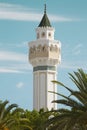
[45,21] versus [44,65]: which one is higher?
[45,21]

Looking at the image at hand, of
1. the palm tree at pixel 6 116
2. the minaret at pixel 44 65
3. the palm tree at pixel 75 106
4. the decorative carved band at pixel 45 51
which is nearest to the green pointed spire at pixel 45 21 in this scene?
the minaret at pixel 44 65

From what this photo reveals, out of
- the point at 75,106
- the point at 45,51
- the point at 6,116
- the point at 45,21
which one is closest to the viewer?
the point at 75,106

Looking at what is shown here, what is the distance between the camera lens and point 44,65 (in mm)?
114625

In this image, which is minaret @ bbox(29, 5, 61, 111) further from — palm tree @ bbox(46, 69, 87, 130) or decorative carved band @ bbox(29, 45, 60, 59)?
palm tree @ bbox(46, 69, 87, 130)

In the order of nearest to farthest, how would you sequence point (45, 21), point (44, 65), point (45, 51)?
point (44, 65)
point (45, 51)
point (45, 21)

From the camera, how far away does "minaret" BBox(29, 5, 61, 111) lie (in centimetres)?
11462

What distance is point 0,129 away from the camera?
57.0 m

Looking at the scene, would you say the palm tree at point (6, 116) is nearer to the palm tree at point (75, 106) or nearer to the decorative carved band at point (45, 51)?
the palm tree at point (75, 106)

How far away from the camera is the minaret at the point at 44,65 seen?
115m

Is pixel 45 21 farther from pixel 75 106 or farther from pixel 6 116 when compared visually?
pixel 75 106

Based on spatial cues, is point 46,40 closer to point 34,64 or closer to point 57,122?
point 34,64

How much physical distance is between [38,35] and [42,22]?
2.90m

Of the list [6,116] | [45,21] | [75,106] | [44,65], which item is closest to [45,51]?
[44,65]

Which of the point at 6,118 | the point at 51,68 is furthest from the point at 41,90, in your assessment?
the point at 6,118
